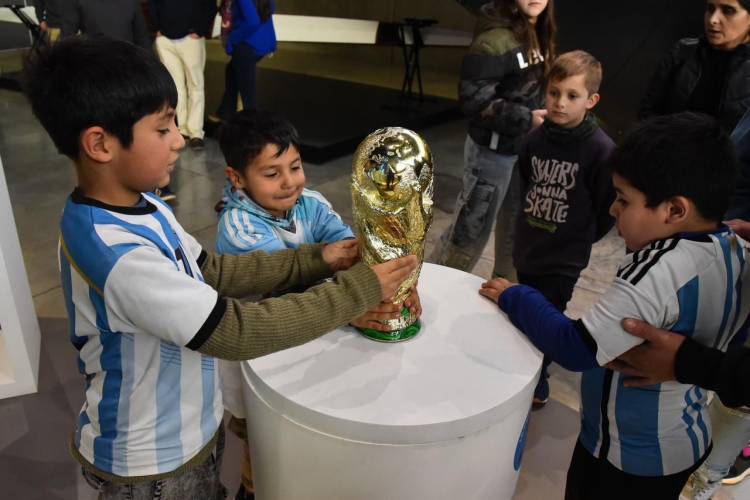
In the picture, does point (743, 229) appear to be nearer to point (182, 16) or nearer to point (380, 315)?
point (380, 315)

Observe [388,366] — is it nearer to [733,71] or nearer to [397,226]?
[397,226]

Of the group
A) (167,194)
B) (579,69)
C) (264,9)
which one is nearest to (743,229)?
(579,69)

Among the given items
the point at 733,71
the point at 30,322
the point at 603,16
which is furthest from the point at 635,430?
the point at 603,16

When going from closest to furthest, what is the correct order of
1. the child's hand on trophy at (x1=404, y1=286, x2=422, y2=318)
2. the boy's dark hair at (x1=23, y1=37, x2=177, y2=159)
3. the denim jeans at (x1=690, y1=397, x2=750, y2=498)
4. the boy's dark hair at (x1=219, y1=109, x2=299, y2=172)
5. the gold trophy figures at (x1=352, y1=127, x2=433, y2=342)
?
the boy's dark hair at (x1=23, y1=37, x2=177, y2=159)
the gold trophy figures at (x1=352, y1=127, x2=433, y2=342)
the child's hand on trophy at (x1=404, y1=286, x2=422, y2=318)
the boy's dark hair at (x1=219, y1=109, x2=299, y2=172)
the denim jeans at (x1=690, y1=397, x2=750, y2=498)

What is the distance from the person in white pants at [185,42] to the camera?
4332 millimetres

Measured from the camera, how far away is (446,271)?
155cm

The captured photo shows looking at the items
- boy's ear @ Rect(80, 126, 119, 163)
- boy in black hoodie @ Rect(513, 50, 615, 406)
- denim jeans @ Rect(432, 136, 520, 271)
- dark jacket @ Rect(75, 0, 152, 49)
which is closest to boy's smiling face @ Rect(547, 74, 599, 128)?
boy in black hoodie @ Rect(513, 50, 615, 406)

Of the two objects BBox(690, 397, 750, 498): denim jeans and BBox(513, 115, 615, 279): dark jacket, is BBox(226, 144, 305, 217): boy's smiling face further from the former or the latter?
BBox(690, 397, 750, 498): denim jeans

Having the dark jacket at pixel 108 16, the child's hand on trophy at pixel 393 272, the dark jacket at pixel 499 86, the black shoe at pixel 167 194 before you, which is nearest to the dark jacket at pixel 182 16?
the dark jacket at pixel 108 16

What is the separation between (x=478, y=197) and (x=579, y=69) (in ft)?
2.24

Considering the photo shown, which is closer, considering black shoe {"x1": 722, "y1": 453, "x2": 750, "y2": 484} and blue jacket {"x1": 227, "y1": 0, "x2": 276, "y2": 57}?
black shoe {"x1": 722, "y1": 453, "x2": 750, "y2": 484}

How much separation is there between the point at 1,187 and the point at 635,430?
6.70 feet

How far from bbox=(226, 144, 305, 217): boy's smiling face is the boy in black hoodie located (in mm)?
842

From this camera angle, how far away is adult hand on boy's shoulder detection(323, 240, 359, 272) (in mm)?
1312
